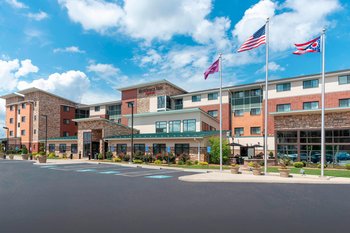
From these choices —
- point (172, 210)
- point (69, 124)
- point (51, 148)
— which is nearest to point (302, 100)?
point (172, 210)

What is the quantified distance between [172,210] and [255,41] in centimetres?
1475

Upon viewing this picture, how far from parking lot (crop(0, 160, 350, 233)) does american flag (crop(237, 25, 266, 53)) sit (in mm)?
10760

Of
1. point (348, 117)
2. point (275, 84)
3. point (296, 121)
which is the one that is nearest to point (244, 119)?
point (275, 84)

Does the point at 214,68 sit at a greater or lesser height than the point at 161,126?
greater

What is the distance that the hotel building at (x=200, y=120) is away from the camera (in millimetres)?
28500

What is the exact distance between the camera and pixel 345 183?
16203 mm

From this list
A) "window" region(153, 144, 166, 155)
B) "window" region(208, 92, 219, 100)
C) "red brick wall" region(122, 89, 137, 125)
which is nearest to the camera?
"window" region(153, 144, 166, 155)

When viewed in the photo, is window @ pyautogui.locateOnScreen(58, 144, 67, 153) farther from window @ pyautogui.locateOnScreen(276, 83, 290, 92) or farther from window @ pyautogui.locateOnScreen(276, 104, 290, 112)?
window @ pyautogui.locateOnScreen(276, 83, 290, 92)

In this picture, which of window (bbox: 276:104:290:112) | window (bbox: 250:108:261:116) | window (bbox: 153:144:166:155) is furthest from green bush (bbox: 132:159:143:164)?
window (bbox: 276:104:290:112)

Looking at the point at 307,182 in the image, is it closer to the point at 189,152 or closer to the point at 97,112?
the point at 189,152

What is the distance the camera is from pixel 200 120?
3734 cm

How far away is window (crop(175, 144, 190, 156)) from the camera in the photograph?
109 feet

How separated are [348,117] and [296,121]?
5009 millimetres

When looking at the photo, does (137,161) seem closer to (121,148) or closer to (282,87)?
(121,148)
